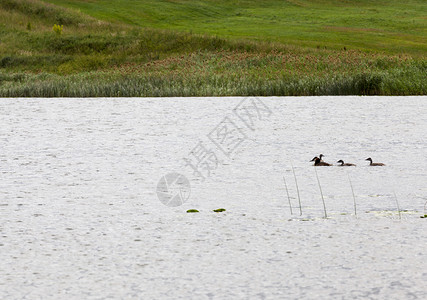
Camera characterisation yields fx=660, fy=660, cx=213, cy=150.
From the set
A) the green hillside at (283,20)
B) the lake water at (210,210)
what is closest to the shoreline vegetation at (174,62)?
the green hillside at (283,20)

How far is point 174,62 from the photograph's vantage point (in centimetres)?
2423

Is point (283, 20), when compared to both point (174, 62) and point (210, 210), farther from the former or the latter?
point (210, 210)

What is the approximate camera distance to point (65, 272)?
377 centimetres

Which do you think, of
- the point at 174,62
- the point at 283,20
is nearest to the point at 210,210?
the point at 174,62

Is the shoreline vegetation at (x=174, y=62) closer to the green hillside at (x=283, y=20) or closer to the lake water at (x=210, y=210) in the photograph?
the green hillside at (x=283, y=20)

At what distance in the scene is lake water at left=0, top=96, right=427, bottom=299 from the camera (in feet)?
12.0

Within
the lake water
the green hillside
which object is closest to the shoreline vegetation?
the green hillside

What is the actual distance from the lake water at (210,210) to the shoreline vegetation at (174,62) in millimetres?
5066

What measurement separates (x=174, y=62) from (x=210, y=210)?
19415 mm

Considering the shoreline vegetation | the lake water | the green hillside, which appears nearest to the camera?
the lake water

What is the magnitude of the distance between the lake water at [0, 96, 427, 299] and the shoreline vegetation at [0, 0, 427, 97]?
5.07 meters

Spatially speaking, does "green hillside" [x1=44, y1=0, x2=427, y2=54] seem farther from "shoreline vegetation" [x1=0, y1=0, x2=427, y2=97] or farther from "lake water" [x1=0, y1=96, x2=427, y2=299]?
"lake water" [x1=0, y1=96, x2=427, y2=299]

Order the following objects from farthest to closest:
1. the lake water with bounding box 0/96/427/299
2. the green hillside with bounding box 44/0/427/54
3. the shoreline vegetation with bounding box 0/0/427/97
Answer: the green hillside with bounding box 44/0/427/54 → the shoreline vegetation with bounding box 0/0/427/97 → the lake water with bounding box 0/96/427/299

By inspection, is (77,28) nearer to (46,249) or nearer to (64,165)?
(64,165)
